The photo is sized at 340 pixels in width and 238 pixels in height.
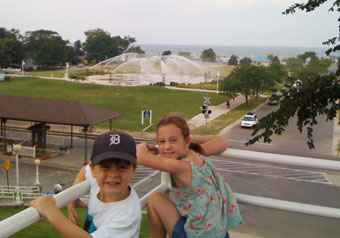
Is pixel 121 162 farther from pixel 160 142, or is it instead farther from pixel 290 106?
pixel 290 106

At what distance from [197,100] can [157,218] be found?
48.5 meters

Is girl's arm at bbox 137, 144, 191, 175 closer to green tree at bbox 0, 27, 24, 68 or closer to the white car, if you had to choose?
the white car

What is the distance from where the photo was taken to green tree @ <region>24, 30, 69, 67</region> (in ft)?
308

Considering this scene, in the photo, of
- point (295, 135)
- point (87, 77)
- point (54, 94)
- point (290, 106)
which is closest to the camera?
point (290, 106)

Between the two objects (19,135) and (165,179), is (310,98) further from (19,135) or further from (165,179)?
(19,135)

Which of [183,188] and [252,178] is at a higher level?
[183,188]

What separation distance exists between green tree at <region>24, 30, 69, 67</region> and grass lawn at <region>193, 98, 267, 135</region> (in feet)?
192

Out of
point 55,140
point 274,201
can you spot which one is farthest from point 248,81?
point 274,201

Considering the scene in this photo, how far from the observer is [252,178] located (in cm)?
1934

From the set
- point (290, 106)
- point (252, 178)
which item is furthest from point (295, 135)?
point (290, 106)

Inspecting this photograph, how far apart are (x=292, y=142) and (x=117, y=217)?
1148 inches

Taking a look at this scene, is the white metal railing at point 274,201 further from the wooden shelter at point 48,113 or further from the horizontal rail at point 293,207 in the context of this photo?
the wooden shelter at point 48,113

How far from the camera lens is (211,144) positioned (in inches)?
115

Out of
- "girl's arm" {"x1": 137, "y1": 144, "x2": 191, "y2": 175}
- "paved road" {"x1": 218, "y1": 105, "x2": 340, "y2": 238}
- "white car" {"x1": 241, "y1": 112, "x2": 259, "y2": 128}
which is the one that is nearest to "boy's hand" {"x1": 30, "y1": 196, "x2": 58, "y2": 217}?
"girl's arm" {"x1": 137, "y1": 144, "x2": 191, "y2": 175}
